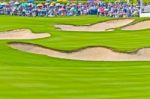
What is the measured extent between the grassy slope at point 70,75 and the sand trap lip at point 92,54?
24.4 inches

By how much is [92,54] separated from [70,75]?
22.6ft

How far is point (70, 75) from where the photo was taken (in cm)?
1689

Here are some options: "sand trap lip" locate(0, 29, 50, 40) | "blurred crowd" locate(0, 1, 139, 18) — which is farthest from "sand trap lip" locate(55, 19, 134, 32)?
"blurred crowd" locate(0, 1, 139, 18)

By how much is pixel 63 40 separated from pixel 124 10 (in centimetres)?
2429

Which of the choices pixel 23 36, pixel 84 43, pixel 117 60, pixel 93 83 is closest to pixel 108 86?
pixel 93 83

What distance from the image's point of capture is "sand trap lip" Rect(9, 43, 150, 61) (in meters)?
22.7

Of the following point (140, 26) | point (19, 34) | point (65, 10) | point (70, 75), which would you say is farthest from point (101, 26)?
point (70, 75)

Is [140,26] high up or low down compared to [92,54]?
down

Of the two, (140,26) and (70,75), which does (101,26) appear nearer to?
(140,26)

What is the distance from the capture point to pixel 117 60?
2230 cm

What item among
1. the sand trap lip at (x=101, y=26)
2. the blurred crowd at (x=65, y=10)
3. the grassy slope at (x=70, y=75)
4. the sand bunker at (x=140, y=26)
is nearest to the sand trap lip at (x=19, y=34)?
the sand trap lip at (x=101, y=26)

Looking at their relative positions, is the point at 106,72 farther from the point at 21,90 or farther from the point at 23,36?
the point at 23,36

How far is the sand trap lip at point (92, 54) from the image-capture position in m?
22.7

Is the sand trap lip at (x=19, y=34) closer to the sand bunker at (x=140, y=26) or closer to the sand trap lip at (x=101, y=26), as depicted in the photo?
the sand trap lip at (x=101, y=26)
